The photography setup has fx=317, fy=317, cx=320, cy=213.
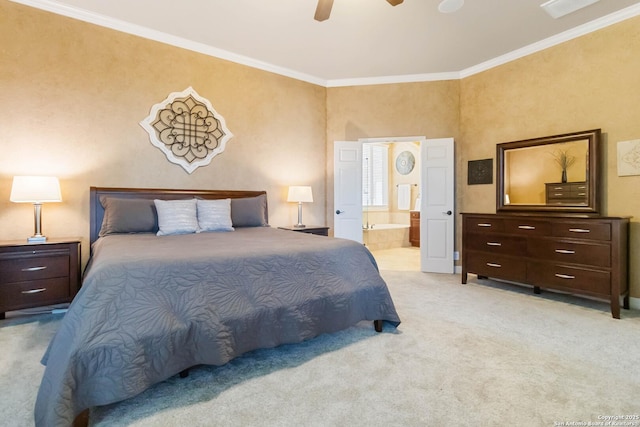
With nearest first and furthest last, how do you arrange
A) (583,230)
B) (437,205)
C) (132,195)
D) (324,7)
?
(324,7)
(583,230)
(132,195)
(437,205)

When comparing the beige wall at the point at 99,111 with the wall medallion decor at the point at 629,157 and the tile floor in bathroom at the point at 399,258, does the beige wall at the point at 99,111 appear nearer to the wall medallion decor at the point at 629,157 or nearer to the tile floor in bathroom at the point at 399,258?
the tile floor in bathroom at the point at 399,258

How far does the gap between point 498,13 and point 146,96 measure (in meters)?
3.90

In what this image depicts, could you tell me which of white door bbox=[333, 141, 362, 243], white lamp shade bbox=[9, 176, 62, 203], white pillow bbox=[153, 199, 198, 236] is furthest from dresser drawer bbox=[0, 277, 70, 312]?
white door bbox=[333, 141, 362, 243]

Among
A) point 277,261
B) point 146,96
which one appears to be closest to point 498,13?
point 277,261

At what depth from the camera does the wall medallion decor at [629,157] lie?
10.3 ft

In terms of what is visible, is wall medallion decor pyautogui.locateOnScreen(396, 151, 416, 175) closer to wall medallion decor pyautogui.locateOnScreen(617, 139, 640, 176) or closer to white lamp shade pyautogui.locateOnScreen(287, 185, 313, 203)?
white lamp shade pyautogui.locateOnScreen(287, 185, 313, 203)

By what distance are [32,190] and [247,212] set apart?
196cm

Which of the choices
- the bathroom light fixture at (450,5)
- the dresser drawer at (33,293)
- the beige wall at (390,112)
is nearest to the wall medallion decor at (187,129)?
the dresser drawer at (33,293)

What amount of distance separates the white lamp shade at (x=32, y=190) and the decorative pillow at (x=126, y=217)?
1.41 feet

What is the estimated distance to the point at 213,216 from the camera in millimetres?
3447

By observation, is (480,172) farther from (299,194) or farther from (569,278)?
(299,194)

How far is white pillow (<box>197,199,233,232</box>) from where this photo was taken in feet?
11.1

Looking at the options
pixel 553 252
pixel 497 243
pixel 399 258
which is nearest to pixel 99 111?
pixel 497 243

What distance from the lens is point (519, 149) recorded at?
4039mm
